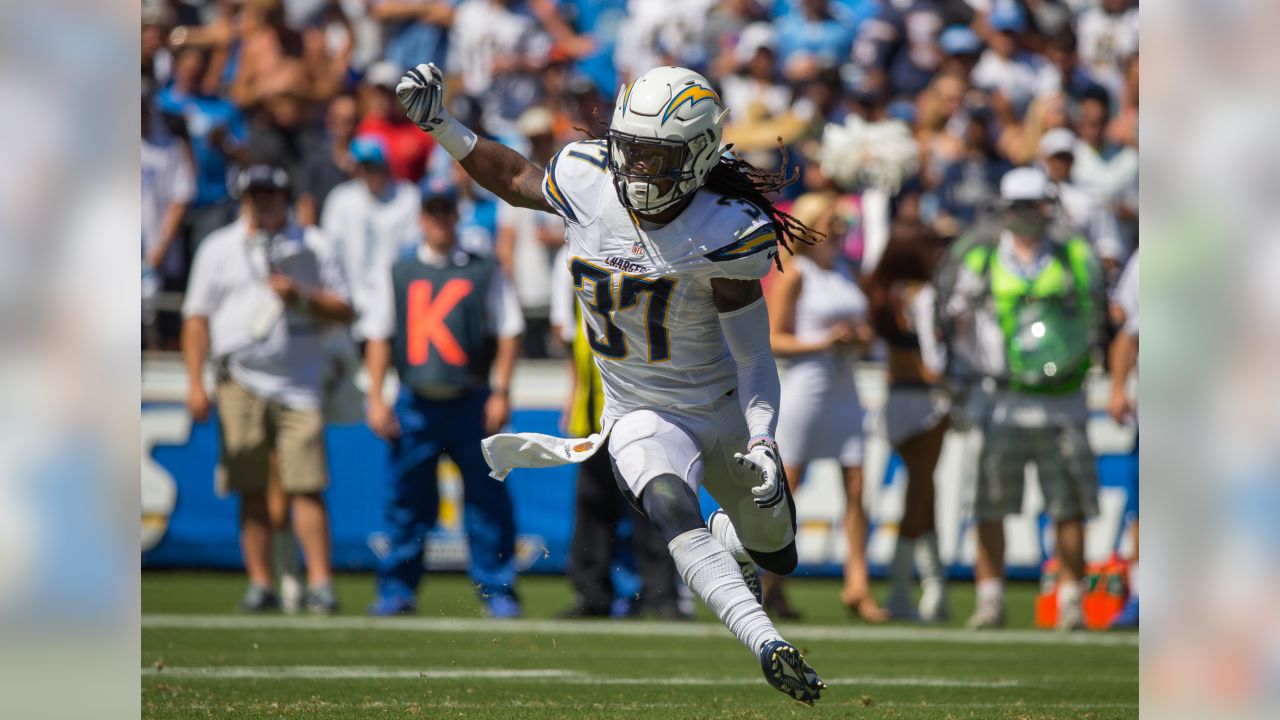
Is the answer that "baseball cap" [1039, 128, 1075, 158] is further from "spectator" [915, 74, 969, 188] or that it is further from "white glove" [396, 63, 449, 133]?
"white glove" [396, 63, 449, 133]

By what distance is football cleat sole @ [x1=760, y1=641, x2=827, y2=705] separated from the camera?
4.88 m

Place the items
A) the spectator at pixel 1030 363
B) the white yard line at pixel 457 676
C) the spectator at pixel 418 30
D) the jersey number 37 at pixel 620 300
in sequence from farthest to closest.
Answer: the spectator at pixel 418 30
the spectator at pixel 1030 363
the white yard line at pixel 457 676
the jersey number 37 at pixel 620 300

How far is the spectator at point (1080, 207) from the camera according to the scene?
37.0 ft

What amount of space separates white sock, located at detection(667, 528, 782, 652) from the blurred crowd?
586cm

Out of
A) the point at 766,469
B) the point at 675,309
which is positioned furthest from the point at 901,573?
the point at 766,469

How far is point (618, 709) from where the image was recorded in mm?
5973

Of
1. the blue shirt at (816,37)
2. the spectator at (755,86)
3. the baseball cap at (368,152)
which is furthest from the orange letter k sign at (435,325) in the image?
the blue shirt at (816,37)

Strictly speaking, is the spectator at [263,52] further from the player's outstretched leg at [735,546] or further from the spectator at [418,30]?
the player's outstretched leg at [735,546]

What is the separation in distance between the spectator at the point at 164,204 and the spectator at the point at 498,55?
2.40m

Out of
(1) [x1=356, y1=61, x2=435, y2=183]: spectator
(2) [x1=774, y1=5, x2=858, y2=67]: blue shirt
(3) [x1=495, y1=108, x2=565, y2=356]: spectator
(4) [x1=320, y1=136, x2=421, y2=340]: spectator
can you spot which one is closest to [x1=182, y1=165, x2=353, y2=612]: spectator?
(4) [x1=320, y1=136, x2=421, y2=340]: spectator

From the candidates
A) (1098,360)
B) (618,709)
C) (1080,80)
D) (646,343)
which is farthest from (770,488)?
(1080,80)

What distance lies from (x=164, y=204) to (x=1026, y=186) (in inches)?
235
